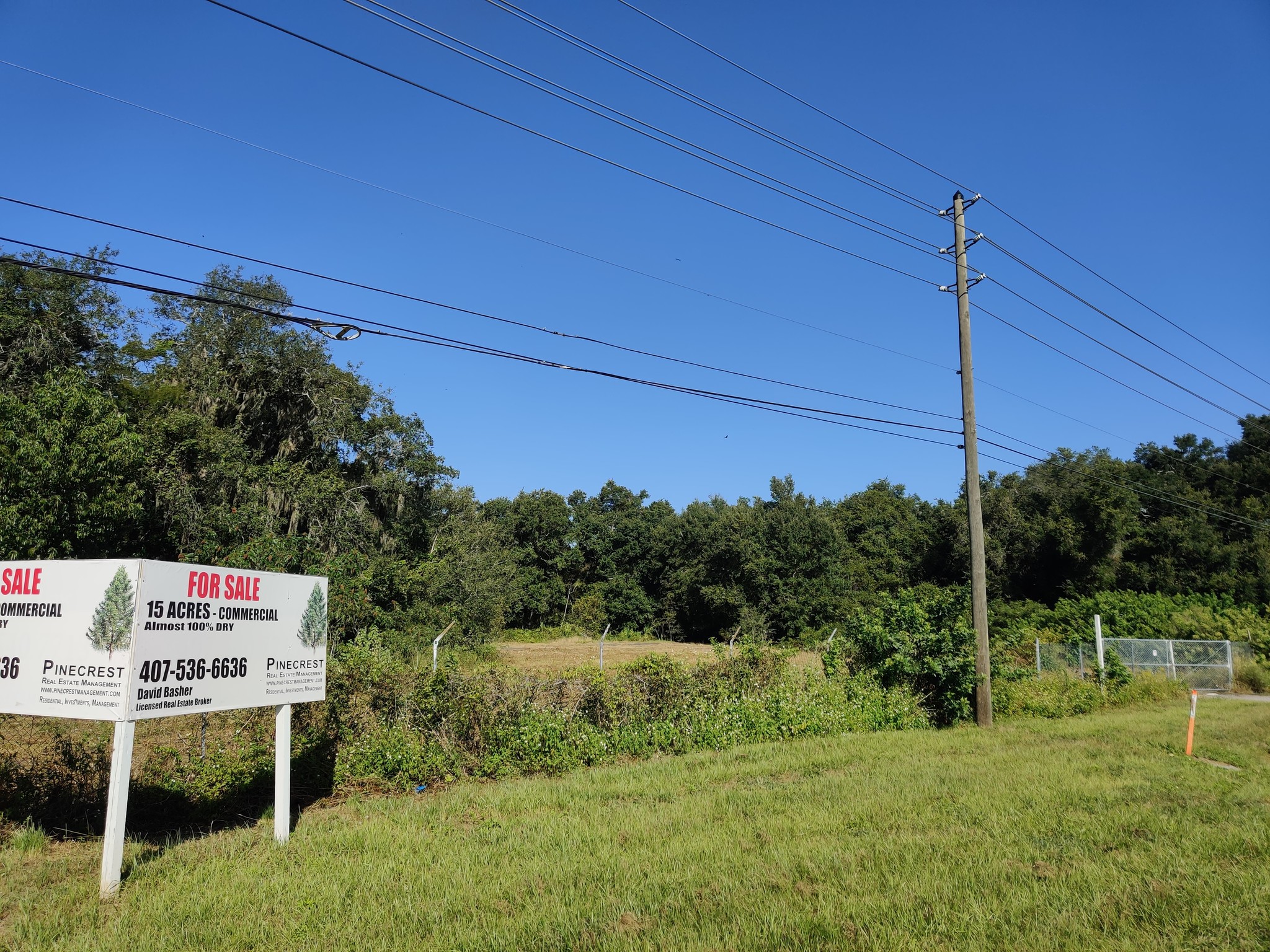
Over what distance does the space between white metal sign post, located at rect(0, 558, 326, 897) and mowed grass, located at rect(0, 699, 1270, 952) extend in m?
0.74

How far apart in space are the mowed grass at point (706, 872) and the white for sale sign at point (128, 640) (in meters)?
1.28

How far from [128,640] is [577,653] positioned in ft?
104

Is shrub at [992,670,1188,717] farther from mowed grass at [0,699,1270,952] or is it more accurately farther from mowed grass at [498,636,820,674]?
mowed grass at [0,699,1270,952]

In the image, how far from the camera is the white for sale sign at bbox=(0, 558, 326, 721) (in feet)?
17.7

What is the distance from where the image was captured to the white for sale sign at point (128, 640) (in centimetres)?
541

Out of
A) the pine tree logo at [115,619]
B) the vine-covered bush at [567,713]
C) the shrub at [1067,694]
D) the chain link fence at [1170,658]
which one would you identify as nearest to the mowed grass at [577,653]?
the vine-covered bush at [567,713]

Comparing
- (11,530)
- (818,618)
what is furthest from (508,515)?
(11,530)

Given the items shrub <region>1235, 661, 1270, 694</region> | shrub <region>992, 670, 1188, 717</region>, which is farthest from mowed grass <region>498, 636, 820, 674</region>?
shrub <region>1235, 661, 1270, 694</region>

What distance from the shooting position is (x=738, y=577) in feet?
185

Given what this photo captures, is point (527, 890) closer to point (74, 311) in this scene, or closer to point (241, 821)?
point (241, 821)

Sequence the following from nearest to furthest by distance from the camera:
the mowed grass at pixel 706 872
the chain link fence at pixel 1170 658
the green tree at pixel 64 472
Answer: the mowed grass at pixel 706 872
the green tree at pixel 64 472
the chain link fence at pixel 1170 658

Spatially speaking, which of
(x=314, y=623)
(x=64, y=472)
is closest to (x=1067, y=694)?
(x=314, y=623)

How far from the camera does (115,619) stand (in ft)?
17.8

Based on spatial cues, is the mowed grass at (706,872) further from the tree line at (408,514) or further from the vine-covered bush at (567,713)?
the tree line at (408,514)
